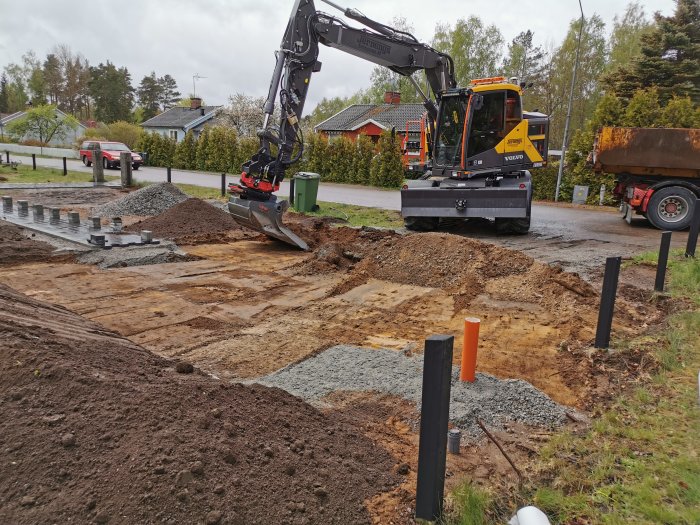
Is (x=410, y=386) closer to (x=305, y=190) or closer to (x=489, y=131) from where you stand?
(x=489, y=131)

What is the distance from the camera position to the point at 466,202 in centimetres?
1253

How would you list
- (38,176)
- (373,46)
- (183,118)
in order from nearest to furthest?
(373,46) < (38,176) < (183,118)

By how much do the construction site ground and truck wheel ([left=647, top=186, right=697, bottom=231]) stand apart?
174 inches

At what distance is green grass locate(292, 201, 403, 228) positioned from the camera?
14.7 meters

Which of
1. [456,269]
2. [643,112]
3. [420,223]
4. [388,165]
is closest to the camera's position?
[456,269]

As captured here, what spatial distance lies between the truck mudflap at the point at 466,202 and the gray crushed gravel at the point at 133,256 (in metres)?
5.71

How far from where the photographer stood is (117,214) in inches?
563

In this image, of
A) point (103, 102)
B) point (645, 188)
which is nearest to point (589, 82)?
point (645, 188)

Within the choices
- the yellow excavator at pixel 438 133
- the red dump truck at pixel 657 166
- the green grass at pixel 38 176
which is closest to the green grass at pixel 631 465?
the yellow excavator at pixel 438 133

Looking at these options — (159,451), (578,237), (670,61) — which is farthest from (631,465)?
(670,61)

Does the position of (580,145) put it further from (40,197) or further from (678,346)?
(40,197)

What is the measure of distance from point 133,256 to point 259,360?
16.3ft

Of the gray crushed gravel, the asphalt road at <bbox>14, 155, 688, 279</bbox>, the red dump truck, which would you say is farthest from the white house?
the gray crushed gravel

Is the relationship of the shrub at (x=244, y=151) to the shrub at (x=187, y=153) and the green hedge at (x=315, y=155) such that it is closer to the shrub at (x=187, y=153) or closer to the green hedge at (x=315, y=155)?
the green hedge at (x=315, y=155)
